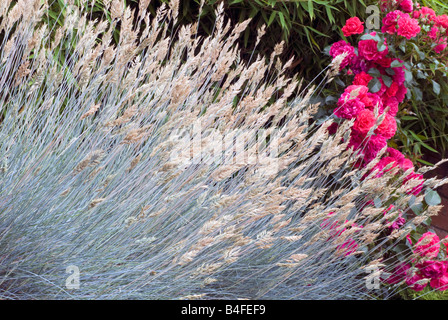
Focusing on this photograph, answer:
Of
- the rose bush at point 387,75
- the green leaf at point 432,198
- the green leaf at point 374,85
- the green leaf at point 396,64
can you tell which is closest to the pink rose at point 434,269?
the rose bush at point 387,75

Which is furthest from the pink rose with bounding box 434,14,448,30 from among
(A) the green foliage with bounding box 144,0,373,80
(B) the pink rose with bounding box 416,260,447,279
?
(B) the pink rose with bounding box 416,260,447,279

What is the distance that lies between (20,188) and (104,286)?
1.03 ft

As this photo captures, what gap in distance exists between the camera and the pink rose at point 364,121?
2174 millimetres

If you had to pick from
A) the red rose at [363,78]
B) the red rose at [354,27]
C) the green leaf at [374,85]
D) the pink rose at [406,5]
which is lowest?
the green leaf at [374,85]

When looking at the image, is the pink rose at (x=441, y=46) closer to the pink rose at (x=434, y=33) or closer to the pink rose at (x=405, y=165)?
the pink rose at (x=434, y=33)

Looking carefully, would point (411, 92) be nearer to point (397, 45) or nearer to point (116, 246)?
point (397, 45)

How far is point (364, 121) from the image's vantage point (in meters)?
Result: 2.18

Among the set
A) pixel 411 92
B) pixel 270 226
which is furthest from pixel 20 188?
pixel 411 92

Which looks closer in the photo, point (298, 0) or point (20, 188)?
point (20, 188)

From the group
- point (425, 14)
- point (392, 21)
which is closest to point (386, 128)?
point (392, 21)

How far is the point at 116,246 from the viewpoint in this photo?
1.33 metres

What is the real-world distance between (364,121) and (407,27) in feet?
1.89

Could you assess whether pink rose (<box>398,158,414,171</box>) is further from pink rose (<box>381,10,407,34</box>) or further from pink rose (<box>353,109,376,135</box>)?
pink rose (<box>381,10,407,34</box>)
